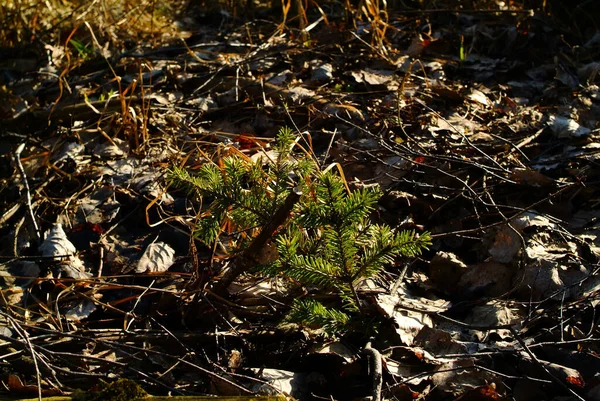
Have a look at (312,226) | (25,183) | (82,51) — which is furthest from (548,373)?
(82,51)

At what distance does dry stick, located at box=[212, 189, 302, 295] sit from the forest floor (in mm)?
108

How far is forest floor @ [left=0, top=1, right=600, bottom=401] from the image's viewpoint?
209 centimetres

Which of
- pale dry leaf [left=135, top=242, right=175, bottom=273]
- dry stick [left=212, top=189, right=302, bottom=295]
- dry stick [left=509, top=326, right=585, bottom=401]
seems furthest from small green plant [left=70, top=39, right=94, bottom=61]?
dry stick [left=509, top=326, right=585, bottom=401]

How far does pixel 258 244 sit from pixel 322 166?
2.94 feet

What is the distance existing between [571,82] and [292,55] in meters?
1.71

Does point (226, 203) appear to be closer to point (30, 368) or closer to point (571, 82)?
point (30, 368)

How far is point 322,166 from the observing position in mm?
2830

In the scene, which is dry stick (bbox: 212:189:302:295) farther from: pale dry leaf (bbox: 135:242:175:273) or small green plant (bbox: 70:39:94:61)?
small green plant (bbox: 70:39:94:61)

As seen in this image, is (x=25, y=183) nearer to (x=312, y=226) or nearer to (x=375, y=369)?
(x=312, y=226)

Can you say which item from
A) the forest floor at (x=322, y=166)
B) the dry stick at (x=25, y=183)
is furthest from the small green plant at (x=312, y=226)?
the dry stick at (x=25, y=183)

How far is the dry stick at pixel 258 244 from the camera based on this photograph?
1.82 metres

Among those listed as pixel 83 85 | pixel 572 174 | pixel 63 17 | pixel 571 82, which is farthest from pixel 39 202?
pixel 571 82

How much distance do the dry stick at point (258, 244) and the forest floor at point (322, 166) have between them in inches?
4.2

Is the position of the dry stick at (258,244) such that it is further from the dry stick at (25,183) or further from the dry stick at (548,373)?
the dry stick at (25,183)
